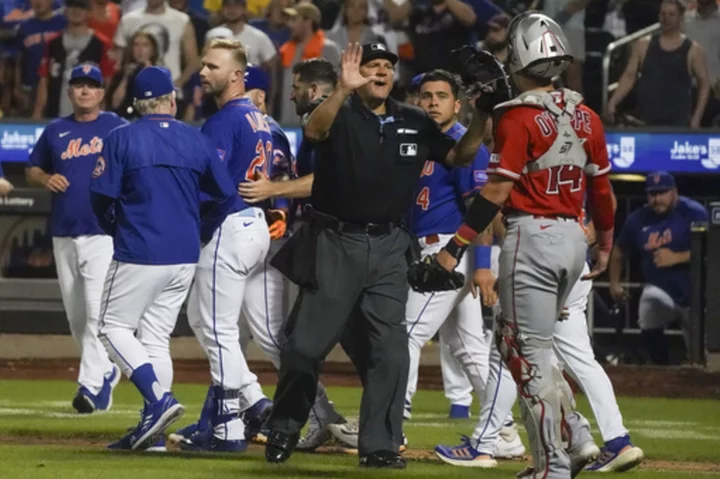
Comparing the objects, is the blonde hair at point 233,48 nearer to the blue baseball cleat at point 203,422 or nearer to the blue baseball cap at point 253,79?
the blue baseball cap at point 253,79

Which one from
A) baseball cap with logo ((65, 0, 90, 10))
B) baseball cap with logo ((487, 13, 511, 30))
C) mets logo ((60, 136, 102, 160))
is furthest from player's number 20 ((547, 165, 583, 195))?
baseball cap with logo ((65, 0, 90, 10))

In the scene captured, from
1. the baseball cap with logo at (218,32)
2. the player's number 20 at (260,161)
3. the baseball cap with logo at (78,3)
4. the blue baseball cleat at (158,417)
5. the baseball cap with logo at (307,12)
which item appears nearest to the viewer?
the blue baseball cleat at (158,417)

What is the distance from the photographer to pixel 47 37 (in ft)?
55.0

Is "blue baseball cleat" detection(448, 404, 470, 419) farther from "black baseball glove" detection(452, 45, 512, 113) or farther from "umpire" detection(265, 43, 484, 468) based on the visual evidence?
"black baseball glove" detection(452, 45, 512, 113)

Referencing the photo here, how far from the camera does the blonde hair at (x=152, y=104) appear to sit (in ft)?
24.8

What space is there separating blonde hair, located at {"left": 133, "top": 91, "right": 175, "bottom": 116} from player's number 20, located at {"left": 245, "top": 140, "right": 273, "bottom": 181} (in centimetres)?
56

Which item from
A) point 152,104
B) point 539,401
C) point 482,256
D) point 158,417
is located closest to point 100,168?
point 152,104

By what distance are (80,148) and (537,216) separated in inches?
192

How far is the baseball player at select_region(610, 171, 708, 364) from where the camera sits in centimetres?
1472

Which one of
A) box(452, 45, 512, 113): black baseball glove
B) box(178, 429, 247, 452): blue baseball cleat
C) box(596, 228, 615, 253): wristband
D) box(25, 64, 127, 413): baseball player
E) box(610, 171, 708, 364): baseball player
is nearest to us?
box(452, 45, 512, 113): black baseball glove

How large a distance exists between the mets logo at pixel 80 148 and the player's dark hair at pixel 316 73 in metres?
2.39

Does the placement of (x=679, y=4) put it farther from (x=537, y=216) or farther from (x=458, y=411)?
(x=537, y=216)

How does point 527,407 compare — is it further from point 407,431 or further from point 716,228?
point 716,228

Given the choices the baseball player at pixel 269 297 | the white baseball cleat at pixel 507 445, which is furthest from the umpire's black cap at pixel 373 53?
the white baseball cleat at pixel 507 445
